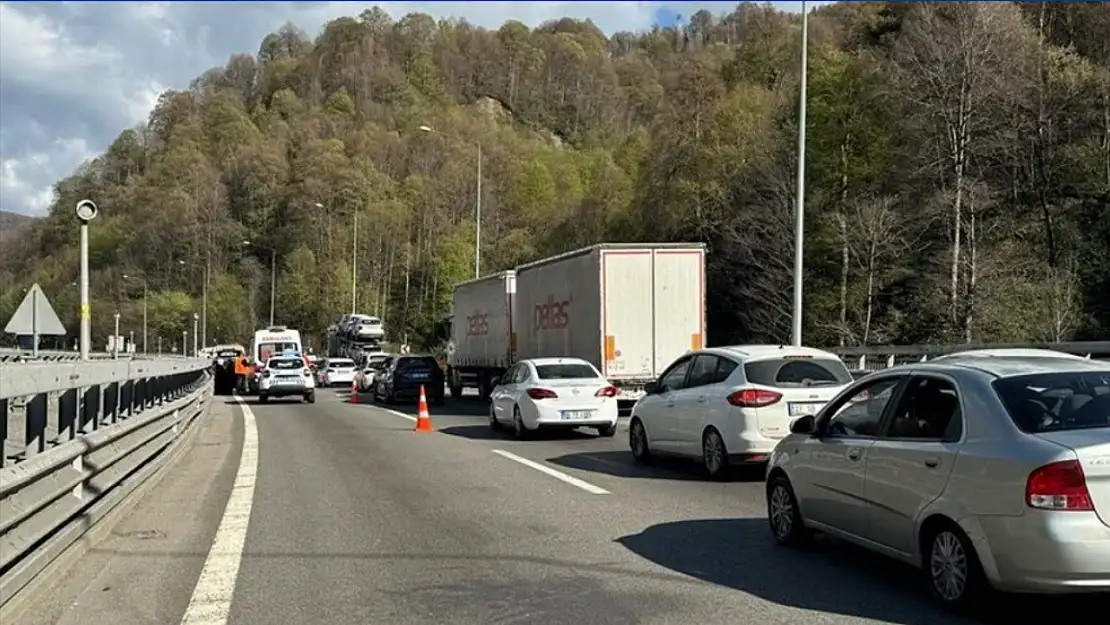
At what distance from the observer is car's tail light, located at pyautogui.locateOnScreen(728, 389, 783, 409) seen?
12.4 metres

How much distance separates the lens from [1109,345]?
1739cm

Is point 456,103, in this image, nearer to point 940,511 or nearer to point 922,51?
point 922,51

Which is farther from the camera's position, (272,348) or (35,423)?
(272,348)

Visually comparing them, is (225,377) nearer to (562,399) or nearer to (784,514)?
(562,399)

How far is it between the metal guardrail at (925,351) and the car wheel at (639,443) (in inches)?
196

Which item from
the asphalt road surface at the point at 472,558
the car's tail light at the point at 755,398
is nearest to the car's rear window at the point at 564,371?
the asphalt road surface at the point at 472,558


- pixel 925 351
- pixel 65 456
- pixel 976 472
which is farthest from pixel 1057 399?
pixel 925 351

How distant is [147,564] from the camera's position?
8.20 metres

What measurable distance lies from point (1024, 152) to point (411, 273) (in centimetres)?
5633

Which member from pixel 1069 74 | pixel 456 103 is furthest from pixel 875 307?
pixel 456 103

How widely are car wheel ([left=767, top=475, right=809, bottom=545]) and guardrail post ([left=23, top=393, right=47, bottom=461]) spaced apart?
5452 millimetres

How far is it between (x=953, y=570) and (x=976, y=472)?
615 mm

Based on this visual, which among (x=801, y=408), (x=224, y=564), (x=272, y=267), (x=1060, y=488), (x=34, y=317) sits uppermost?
(x=272, y=267)

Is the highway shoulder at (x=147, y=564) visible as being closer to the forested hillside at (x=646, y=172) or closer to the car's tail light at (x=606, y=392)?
the car's tail light at (x=606, y=392)
